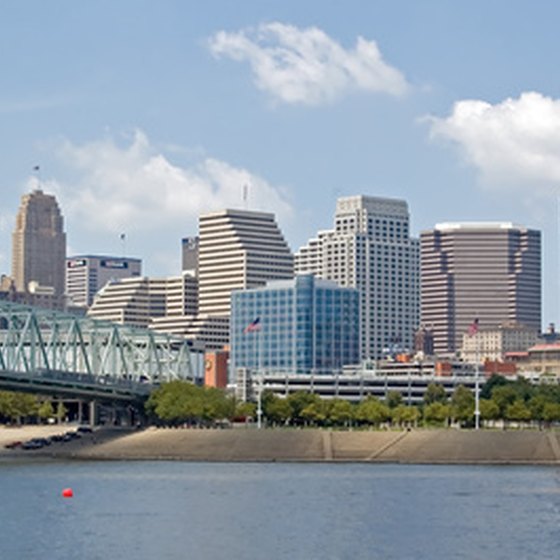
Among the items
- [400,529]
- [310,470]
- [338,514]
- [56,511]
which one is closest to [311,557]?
[400,529]

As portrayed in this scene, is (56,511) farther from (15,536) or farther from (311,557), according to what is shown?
(311,557)

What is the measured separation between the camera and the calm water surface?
10794 centimetres

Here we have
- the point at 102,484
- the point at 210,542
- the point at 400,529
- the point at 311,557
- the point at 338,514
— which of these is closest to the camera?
the point at 311,557

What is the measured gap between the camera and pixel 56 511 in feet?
439

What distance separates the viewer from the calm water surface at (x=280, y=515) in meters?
108

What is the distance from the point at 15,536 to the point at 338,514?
83.5ft

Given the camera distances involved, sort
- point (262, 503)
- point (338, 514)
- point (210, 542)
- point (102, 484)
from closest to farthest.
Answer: point (210, 542) → point (338, 514) → point (262, 503) → point (102, 484)

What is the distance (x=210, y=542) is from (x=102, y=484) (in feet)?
177

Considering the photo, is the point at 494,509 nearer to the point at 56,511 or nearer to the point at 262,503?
the point at 262,503

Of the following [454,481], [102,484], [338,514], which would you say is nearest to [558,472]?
[454,481]

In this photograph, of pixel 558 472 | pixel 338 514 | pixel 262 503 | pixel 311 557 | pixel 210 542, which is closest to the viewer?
pixel 311 557

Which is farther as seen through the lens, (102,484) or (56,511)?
(102,484)

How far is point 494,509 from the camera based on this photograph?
13488cm

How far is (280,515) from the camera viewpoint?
423ft
